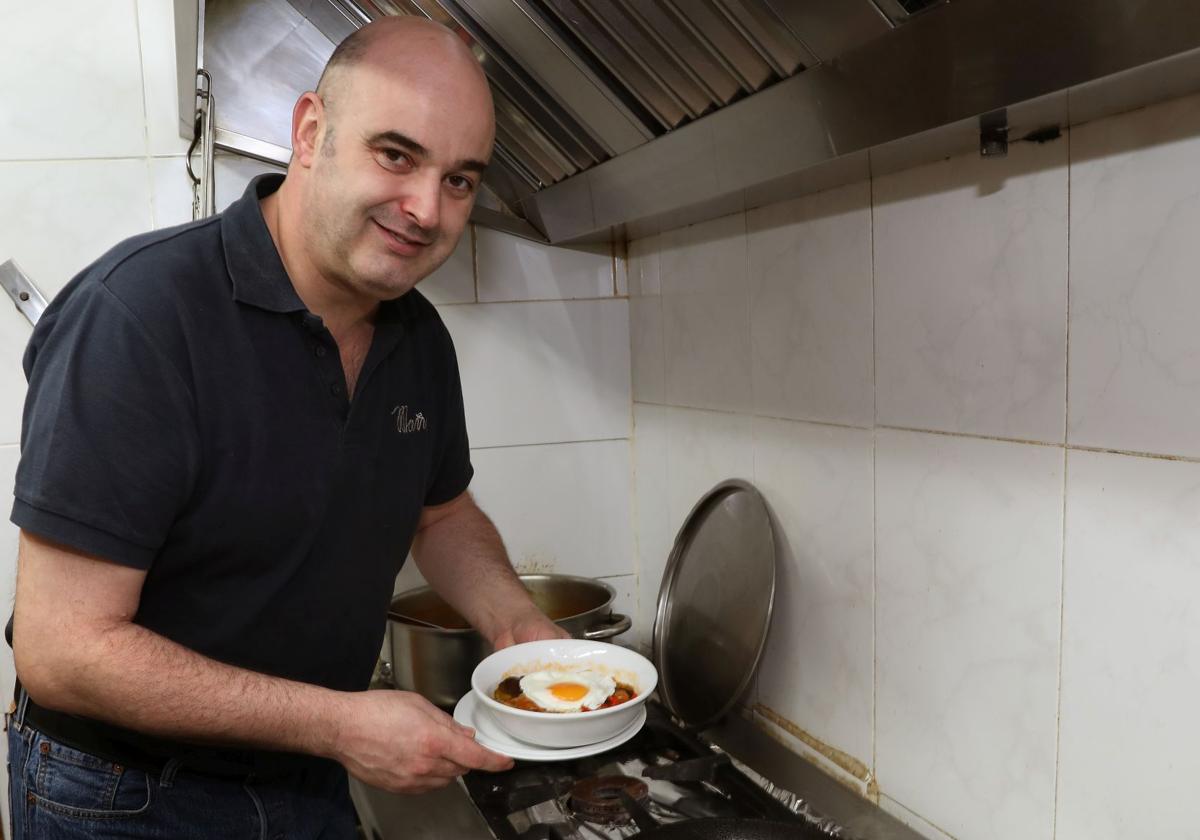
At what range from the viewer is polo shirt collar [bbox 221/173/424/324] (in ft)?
2.98

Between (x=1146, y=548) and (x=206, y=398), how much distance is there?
2.72 feet

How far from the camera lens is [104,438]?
0.77 m

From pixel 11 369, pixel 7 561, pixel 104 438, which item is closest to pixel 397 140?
pixel 104 438

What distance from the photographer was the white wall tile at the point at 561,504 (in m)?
1.68

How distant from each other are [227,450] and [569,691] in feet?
1.39

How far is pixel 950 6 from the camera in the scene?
65 centimetres

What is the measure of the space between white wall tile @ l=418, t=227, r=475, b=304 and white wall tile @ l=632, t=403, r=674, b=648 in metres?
0.38

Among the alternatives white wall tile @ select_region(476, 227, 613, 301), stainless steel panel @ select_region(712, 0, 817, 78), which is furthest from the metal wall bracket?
stainless steel panel @ select_region(712, 0, 817, 78)

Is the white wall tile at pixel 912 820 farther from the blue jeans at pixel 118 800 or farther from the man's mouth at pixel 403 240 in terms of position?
the man's mouth at pixel 403 240

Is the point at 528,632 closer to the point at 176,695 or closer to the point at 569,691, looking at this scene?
the point at 569,691

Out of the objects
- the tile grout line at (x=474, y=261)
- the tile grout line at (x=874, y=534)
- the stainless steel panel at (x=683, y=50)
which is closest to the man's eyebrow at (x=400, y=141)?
the stainless steel panel at (x=683, y=50)

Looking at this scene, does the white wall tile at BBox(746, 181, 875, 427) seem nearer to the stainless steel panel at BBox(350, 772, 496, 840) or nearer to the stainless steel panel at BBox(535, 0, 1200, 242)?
the stainless steel panel at BBox(535, 0, 1200, 242)

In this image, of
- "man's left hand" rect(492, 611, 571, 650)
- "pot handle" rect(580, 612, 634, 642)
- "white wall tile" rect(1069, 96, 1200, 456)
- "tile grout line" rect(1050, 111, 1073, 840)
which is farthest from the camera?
"pot handle" rect(580, 612, 634, 642)

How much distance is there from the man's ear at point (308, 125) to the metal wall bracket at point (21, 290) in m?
0.71
